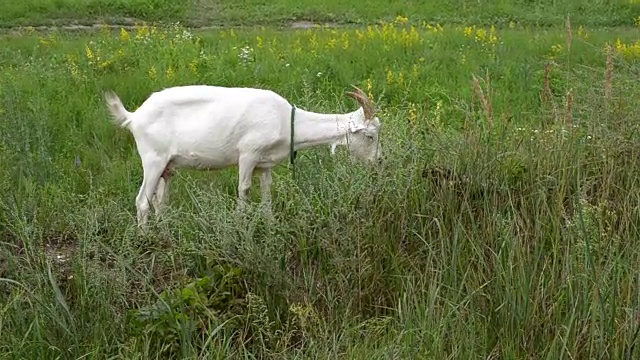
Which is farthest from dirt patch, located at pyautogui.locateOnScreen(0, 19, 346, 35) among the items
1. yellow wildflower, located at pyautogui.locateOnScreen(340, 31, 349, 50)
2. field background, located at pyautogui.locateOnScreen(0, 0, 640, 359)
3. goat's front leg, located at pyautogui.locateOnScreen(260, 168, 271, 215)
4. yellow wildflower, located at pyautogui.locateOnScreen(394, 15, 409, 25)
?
goat's front leg, located at pyautogui.locateOnScreen(260, 168, 271, 215)

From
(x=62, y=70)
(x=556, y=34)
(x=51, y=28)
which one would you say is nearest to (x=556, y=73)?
(x=556, y=34)

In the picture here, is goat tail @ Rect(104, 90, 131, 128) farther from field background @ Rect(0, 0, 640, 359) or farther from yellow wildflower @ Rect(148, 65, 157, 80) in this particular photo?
yellow wildflower @ Rect(148, 65, 157, 80)

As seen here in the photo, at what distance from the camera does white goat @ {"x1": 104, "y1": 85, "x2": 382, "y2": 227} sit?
527 cm

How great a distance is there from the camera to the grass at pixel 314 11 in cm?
1581

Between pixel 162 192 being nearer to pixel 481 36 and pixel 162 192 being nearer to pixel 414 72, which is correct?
pixel 414 72

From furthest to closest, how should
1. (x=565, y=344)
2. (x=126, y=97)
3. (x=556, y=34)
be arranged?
1. (x=556, y=34)
2. (x=126, y=97)
3. (x=565, y=344)

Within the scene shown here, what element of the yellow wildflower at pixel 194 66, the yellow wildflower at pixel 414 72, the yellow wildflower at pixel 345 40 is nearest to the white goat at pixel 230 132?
the yellow wildflower at pixel 194 66

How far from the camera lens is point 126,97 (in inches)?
350

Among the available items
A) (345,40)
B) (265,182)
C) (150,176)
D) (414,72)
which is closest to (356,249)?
(265,182)

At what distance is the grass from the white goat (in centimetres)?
1068

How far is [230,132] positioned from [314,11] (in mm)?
11661

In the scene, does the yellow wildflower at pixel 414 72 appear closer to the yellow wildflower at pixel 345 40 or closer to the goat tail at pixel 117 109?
the yellow wildflower at pixel 345 40

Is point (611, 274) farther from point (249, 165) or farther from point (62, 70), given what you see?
point (62, 70)

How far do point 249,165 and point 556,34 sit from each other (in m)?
8.27
